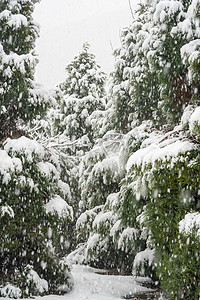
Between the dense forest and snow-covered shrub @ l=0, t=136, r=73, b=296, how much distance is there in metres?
0.02

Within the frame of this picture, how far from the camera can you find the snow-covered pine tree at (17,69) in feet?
23.0

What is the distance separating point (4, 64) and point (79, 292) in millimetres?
5154

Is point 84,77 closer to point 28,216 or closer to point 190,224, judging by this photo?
point 28,216

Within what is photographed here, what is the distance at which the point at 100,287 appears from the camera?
784cm

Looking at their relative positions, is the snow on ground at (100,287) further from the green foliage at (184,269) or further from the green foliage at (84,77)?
the green foliage at (84,77)

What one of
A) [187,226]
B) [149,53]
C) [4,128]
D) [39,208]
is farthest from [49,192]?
[149,53]

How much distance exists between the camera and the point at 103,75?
16266 millimetres

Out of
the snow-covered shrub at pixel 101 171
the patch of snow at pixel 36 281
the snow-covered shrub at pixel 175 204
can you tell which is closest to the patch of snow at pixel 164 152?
the snow-covered shrub at pixel 175 204

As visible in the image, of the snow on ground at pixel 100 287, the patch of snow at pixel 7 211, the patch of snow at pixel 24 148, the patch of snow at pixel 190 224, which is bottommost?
the snow on ground at pixel 100 287

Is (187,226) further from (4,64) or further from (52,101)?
(4,64)

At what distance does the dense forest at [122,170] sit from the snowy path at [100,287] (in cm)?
41

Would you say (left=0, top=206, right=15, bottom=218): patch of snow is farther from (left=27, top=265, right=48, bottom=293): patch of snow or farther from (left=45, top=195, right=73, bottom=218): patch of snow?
(left=27, top=265, right=48, bottom=293): patch of snow

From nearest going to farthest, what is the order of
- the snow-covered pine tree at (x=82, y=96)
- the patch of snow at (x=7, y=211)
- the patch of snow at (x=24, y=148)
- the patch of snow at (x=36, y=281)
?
the patch of snow at (x=7, y=211) < the patch of snow at (x=36, y=281) < the patch of snow at (x=24, y=148) < the snow-covered pine tree at (x=82, y=96)

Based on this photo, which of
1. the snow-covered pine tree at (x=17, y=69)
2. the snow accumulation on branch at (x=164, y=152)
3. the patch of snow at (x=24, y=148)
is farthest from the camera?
the snow-covered pine tree at (x=17, y=69)
